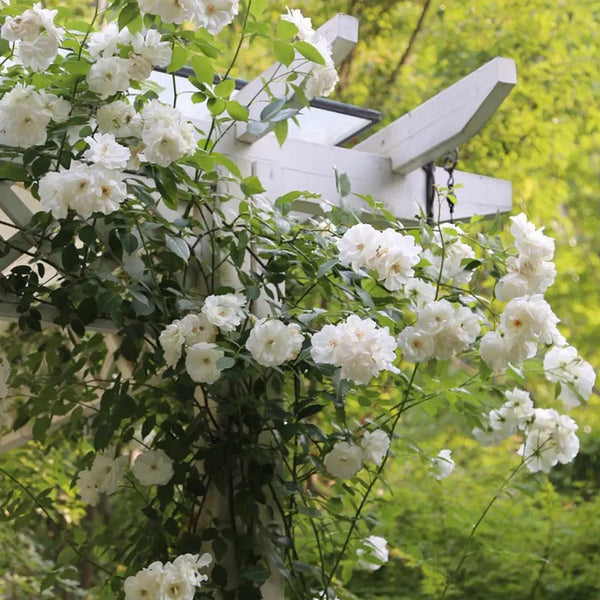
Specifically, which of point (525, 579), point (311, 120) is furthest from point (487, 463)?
point (311, 120)

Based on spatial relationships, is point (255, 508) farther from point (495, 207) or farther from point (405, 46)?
point (405, 46)

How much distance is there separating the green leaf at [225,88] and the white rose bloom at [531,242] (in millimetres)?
543

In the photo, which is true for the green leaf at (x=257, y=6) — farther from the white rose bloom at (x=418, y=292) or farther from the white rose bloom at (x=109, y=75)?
the white rose bloom at (x=418, y=292)

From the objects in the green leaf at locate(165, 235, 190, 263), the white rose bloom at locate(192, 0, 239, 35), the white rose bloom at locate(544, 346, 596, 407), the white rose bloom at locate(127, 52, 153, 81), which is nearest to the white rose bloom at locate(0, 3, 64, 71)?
the white rose bloom at locate(127, 52, 153, 81)

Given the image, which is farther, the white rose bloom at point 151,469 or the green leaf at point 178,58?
the white rose bloom at point 151,469

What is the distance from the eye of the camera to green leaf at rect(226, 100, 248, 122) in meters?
1.70

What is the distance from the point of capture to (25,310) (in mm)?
1785

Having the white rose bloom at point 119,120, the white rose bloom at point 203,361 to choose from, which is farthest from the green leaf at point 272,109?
the white rose bloom at point 203,361

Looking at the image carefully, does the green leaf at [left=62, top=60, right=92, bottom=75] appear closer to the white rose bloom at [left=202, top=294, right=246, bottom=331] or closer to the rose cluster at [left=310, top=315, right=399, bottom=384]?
the white rose bloom at [left=202, top=294, right=246, bottom=331]

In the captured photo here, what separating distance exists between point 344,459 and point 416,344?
0.96ft

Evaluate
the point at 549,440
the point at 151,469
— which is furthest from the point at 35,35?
the point at 549,440

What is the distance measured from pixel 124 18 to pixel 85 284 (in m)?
0.47

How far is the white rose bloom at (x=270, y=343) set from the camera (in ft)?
5.24

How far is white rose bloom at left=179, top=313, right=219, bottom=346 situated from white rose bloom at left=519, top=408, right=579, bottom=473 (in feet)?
2.46
